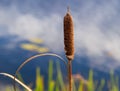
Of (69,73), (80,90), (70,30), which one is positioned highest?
(70,30)

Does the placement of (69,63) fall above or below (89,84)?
above

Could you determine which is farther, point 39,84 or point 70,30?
point 39,84

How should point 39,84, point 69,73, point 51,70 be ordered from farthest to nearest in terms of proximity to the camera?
point 51,70
point 39,84
point 69,73

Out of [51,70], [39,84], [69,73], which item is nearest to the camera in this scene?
[69,73]

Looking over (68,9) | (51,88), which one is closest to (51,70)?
(51,88)

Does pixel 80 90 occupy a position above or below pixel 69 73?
below

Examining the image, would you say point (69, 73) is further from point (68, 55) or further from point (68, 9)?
point (68, 9)

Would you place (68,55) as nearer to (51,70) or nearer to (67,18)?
(67,18)

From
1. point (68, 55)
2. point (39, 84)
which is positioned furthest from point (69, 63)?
point (39, 84)

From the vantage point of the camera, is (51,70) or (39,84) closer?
(39,84)
